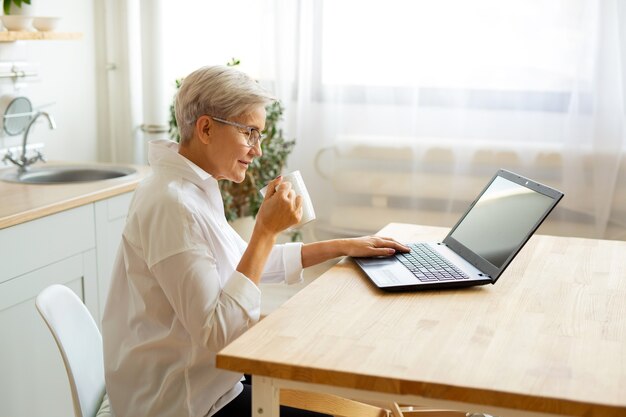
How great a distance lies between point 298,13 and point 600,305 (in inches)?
97.5

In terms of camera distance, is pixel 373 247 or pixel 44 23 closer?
pixel 373 247

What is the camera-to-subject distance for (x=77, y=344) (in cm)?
177

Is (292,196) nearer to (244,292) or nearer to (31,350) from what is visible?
(244,292)

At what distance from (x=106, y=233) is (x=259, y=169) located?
1.06 meters

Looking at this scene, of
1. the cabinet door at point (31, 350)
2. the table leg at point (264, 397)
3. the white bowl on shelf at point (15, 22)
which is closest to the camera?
the table leg at point (264, 397)

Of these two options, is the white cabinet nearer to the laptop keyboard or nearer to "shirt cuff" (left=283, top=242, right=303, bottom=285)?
"shirt cuff" (left=283, top=242, right=303, bottom=285)

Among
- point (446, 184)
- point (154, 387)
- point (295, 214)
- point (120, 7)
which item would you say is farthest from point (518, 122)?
point (154, 387)

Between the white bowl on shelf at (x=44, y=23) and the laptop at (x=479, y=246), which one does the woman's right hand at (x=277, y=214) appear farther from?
the white bowl on shelf at (x=44, y=23)

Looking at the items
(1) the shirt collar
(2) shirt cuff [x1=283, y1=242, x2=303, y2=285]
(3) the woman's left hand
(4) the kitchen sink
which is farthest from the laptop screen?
(4) the kitchen sink

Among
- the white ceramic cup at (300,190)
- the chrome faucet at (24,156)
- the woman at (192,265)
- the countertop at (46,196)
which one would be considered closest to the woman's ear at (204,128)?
the woman at (192,265)

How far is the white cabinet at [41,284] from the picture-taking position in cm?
231

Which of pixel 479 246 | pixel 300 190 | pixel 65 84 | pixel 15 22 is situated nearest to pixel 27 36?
pixel 15 22

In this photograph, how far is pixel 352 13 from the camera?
147 inches

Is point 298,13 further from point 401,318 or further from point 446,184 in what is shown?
point 401,318
